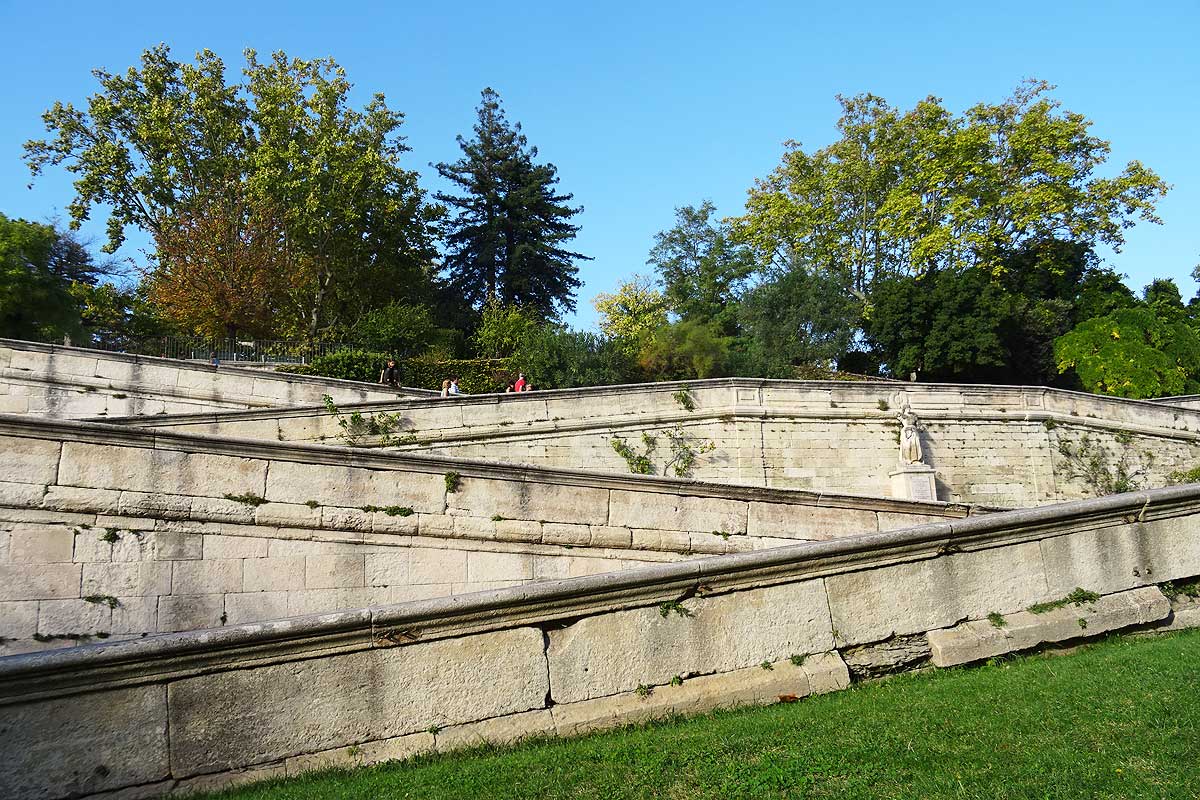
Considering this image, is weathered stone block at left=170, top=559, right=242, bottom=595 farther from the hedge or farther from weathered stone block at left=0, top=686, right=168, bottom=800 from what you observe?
the hedge

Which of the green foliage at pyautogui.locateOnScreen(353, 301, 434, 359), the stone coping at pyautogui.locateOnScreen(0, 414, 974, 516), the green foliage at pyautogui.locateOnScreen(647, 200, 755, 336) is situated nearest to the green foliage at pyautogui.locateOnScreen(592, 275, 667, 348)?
the green foliage at pyautogui.locateOnScreen(647, 200, 755, 336)

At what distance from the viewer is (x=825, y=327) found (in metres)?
36.1

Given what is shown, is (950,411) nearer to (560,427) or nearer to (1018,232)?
(560,427)

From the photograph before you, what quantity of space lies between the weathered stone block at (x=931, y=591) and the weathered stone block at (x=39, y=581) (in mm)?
6445

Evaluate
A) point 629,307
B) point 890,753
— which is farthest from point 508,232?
point 890,753

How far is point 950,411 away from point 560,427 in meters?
8.73

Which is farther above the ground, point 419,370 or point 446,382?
point 419,370

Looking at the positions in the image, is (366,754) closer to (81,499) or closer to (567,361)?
(81,499)

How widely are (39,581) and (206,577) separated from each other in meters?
1.32

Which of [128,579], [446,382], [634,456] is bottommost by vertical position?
[128,579]

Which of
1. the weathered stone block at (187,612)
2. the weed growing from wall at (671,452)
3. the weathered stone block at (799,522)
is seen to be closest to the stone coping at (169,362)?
the weed growing from wall at (671,452)

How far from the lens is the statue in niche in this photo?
18672 millimetres

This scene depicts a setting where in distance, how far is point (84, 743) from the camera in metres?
4.30

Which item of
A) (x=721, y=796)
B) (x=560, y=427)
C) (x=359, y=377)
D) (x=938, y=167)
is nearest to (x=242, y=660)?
(x=721, y=796)
